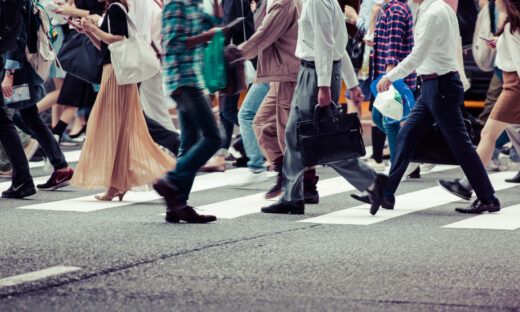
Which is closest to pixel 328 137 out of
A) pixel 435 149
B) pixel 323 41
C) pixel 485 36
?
pixel 323 41

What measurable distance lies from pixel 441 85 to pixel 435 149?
602mm

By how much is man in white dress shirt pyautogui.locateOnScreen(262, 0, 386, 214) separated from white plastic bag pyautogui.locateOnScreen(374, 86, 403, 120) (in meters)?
1.04

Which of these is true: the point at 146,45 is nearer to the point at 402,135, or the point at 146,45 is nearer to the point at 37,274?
the point at 402,135

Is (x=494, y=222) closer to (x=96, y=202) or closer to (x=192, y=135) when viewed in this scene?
(x=192, y=135)

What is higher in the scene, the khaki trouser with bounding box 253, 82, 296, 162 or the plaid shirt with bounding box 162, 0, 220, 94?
the plaid shirt with bounding box 162, 0, 220, 94

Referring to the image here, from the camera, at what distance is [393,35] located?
9812 mm

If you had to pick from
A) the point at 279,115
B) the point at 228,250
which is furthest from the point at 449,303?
the point at 279,115

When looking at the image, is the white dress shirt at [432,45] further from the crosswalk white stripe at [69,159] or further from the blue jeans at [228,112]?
the crosswalk white stripe at [69,159]

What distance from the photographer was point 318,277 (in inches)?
218

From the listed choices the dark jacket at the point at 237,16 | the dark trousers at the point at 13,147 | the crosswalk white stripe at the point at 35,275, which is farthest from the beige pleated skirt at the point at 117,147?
the crosswalk white stripe at the point at 35,275

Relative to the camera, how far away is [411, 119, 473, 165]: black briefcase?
8.27 m

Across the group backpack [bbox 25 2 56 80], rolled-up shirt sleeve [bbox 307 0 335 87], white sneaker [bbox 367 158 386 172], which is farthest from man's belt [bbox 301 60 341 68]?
white sneaker [bbox 367 158 386 172]

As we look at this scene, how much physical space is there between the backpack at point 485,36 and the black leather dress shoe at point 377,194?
417 cm

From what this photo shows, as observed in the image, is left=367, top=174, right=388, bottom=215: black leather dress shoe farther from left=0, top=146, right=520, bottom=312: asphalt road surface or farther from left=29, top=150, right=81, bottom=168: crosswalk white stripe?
left=29, top=150, right=81, bottom=168: crosswalk white stripe
